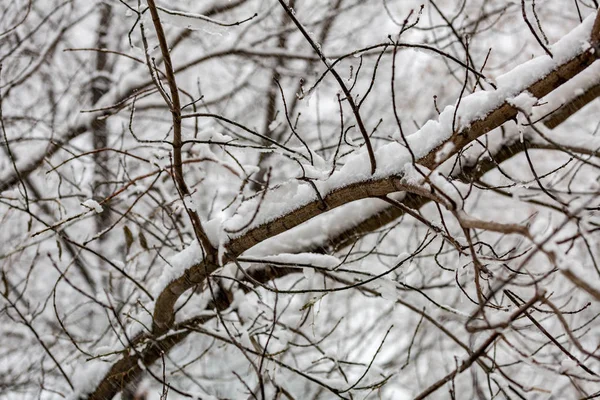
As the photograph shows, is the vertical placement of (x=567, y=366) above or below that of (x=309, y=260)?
below

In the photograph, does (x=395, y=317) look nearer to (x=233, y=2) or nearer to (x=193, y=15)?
(x=233, y=2)

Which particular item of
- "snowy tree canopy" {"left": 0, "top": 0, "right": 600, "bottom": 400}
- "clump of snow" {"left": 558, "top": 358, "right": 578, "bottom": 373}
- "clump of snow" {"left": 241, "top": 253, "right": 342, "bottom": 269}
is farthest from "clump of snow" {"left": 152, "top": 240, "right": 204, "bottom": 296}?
"clump of snow" {"left": 558, "top": 358, "right": 578, "bottom": 373}

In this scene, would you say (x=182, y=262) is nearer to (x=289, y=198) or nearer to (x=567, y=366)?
(x=289, y=198)

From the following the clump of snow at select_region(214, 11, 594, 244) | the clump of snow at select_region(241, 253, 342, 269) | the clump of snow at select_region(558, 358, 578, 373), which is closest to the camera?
the clump of snow at select_region(558, 358, 578, 373)

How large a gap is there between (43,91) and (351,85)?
551cm

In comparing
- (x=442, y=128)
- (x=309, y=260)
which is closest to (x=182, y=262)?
(x=309, y=260)

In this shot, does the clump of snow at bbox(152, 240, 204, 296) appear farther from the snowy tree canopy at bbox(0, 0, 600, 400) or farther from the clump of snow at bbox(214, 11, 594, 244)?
the clump of snow at bbox(214, 11, 594, 244)

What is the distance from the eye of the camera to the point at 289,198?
1.76 metres

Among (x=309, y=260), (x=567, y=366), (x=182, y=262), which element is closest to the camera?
(x=567, y=366)

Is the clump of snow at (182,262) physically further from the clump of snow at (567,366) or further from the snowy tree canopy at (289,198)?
the clump of snow at (567,366)

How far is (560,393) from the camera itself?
6.50m

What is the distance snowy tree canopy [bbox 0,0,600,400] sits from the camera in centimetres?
156

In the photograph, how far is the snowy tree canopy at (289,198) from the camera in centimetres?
156

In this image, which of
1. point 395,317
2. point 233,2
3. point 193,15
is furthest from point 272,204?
point 395,317
